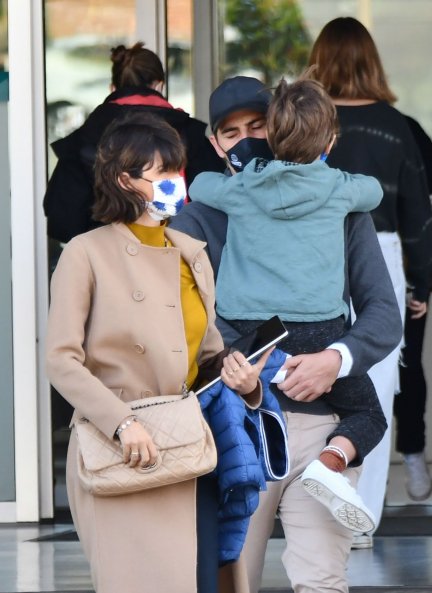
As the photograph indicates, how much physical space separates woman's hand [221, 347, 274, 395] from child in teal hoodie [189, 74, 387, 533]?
0.36 m

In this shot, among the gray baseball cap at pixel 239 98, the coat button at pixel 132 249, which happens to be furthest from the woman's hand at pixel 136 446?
the gray baseball cap at pixel 239 98

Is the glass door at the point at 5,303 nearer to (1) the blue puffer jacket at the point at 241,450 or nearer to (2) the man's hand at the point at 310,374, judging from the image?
(2) the man's hand at the point at 310,374

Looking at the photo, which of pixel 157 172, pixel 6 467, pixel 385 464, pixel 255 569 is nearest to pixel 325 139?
pixel 157 172

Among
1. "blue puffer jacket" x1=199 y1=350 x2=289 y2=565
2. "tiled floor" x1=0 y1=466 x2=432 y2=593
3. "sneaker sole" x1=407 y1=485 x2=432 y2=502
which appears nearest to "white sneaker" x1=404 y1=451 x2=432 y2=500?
"sneaker sole" x1=407 y1=485 x2=432 y2=502

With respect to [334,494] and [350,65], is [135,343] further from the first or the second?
[350,65]

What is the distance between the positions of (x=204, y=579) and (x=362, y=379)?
0.78m

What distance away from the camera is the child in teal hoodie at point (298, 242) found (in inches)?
140

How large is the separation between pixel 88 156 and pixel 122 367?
7.52 feet

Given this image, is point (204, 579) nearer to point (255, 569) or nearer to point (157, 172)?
point (255, 569)

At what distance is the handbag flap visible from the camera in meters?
3.08

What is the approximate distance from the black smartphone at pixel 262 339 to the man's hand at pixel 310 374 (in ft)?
0.86

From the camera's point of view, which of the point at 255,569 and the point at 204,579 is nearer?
the point at 204,579

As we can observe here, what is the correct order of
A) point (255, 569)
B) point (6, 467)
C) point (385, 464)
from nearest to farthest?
point (255, 569)
point (385, 464)
point (6, 467)

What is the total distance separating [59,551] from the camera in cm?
569
